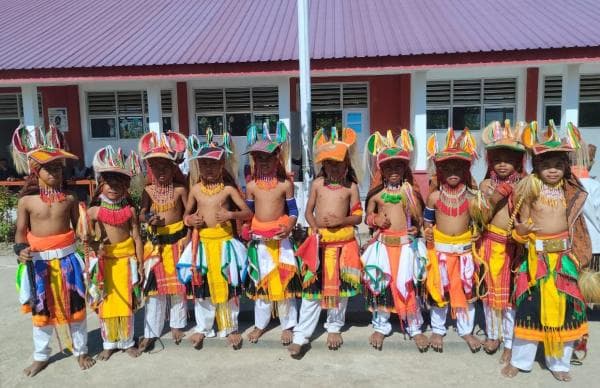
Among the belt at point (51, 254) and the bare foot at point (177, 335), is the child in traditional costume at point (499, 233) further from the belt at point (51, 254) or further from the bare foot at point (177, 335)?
the belt at point (51, 254)

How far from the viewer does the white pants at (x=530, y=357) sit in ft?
10.6

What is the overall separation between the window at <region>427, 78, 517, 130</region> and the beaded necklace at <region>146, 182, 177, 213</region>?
323 inches

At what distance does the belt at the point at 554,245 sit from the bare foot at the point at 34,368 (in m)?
3.82

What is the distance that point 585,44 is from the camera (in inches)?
306

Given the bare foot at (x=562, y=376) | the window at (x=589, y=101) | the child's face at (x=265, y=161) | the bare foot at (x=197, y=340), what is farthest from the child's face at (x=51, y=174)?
the window at (x=589, y=101)

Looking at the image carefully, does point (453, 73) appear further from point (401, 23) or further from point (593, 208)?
point (593, 208)

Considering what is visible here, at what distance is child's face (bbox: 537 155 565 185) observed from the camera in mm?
3199

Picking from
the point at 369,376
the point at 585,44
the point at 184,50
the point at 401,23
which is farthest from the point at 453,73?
the point at 369,376

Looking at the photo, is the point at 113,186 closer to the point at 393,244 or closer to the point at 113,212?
the point at 113,212

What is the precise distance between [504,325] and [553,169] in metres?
1.27

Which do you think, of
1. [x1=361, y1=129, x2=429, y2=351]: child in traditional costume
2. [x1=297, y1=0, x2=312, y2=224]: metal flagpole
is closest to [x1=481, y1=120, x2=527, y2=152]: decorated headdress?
[x1=361, y1=129, x2=429, y2=351]: child in traditional costume

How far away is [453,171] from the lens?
3.58 meters

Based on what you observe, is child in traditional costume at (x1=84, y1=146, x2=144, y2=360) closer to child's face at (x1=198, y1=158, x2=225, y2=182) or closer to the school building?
child's face at (x1=198, y1=158, x2=225, y2=182)

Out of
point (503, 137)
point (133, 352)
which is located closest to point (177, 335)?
point (133, 352)
